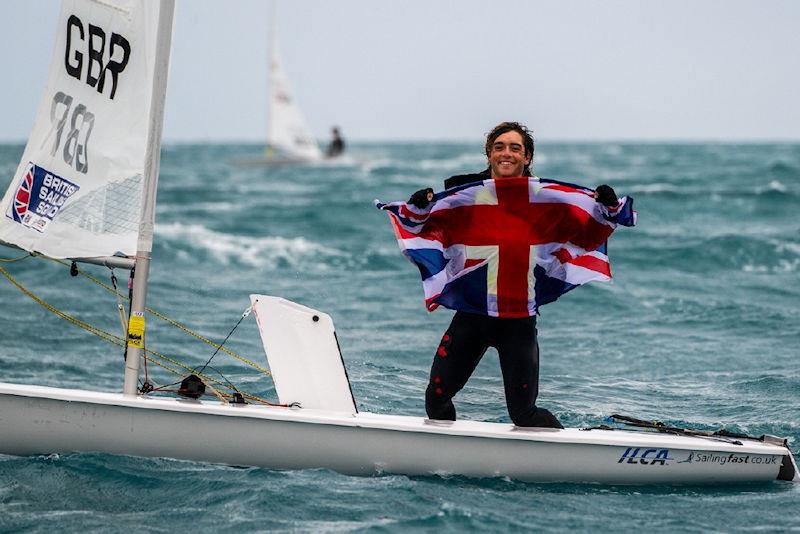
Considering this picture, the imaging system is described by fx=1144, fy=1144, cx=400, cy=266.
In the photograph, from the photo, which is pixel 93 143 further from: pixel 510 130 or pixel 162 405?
pixel 510 130

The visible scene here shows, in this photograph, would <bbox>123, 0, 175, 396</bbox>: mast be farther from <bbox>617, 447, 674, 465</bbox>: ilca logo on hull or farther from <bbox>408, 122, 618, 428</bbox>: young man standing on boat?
<bbox>617, 447, 674, 465</bbox>: ilca logo on hull

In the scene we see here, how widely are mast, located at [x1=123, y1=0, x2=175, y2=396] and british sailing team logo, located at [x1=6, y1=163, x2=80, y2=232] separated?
37 centimetres

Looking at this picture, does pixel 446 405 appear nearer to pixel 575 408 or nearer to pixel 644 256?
pixel 575 408

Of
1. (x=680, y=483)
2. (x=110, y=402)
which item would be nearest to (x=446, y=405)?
(x=680, y=483)

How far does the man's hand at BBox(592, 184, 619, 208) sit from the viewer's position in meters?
4.83

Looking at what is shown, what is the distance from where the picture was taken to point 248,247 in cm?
1580

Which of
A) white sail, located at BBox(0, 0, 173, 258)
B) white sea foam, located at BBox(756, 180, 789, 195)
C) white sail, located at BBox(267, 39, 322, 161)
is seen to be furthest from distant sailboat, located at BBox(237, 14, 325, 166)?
white sail, located at BBox(0, 0, 173, 258)

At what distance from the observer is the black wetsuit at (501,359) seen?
16.5ft

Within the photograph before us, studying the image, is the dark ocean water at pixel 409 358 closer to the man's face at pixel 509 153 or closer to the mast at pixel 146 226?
the mast at pixel 146 226

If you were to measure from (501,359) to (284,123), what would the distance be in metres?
41.1

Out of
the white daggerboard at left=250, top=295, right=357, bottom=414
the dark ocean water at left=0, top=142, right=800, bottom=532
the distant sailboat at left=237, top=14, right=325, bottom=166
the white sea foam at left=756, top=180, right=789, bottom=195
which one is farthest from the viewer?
the distant sailboat at left=237, top=14, right=325, bottom=166

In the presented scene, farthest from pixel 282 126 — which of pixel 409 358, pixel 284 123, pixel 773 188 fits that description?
pixel 409 358

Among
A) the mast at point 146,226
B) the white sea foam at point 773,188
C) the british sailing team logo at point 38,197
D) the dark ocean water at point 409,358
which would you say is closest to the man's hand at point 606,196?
the dark ocean water at point 409,358

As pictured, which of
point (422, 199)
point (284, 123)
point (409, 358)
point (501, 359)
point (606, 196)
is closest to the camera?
point (606, 196)
